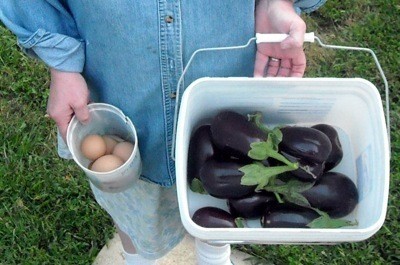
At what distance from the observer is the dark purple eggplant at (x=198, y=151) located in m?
1.03

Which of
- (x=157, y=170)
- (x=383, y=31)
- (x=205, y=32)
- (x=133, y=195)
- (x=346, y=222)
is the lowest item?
(x=383, y=31)

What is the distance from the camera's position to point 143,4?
106 centimetres

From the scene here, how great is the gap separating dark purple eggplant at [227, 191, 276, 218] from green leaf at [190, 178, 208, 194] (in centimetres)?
6

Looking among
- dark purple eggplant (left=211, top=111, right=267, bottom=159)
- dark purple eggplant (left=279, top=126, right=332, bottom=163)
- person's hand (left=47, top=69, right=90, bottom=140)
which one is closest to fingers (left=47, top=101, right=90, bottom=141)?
person's hand (left=47, top=69, right=90, bottom=140)

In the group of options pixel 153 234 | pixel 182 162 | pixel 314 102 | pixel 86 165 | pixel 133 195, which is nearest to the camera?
pixel 182 162

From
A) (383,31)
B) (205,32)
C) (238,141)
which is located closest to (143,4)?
(205,32)

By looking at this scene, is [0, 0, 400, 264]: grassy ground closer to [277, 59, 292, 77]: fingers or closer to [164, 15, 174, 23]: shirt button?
[277, 59, 292, 77]: fingers

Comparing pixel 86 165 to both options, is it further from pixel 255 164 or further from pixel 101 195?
pixel 255 164

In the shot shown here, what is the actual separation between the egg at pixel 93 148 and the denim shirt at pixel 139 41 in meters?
0.08

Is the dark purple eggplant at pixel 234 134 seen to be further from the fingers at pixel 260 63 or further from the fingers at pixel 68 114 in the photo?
the fingers at pixel 68 114

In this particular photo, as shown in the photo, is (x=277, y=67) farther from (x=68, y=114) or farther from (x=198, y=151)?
(x=68, y=114)

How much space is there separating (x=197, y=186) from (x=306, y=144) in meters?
0.18

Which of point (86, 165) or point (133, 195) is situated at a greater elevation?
point (86, 165)

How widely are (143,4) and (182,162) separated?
→ 0.29m
